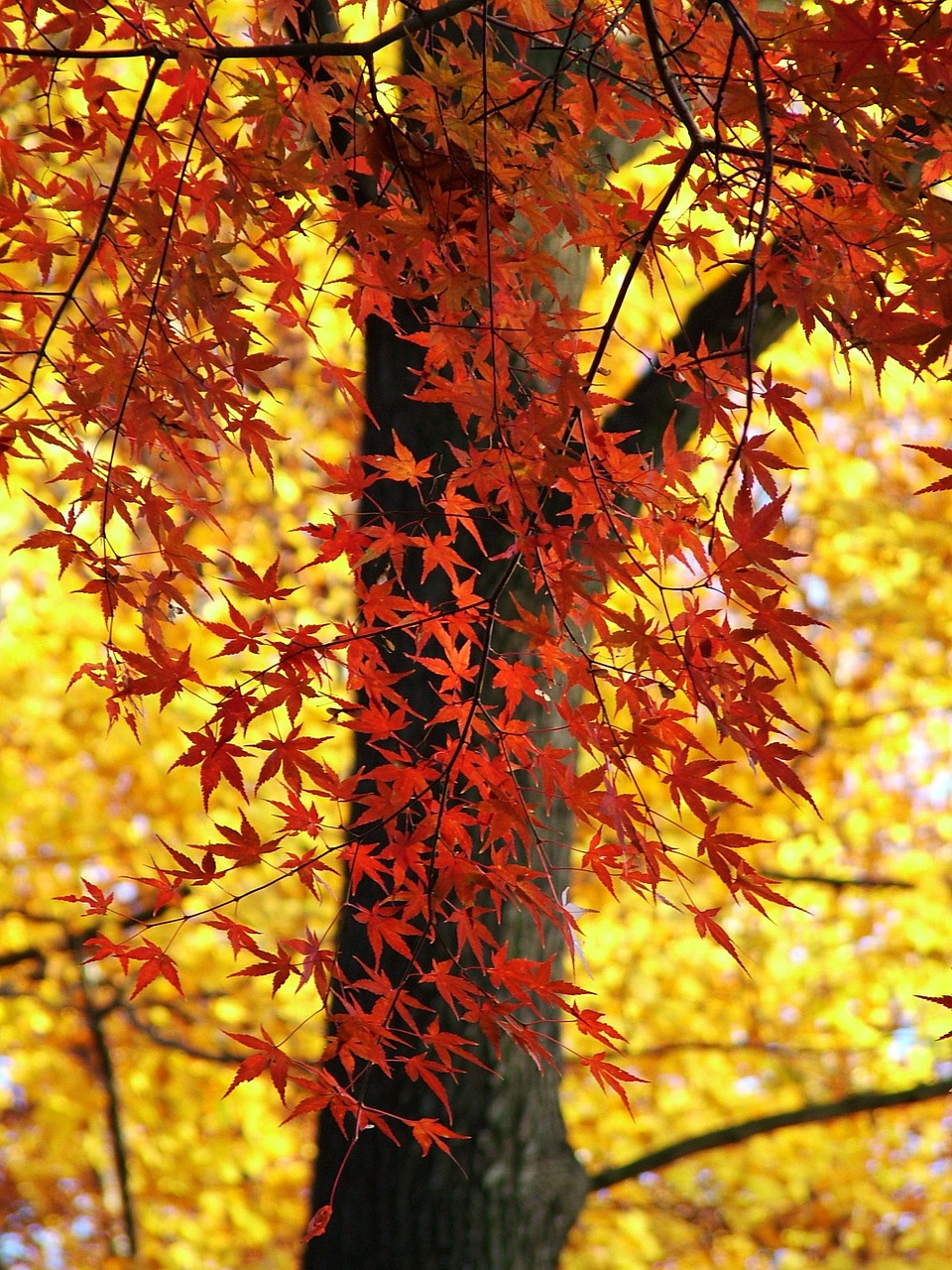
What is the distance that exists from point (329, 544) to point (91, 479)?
39 centimetres

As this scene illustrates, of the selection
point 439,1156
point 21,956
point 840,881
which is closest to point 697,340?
point 439,1156

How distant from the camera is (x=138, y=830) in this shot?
6.43 meters

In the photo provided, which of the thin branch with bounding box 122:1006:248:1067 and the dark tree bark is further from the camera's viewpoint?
the thin branch with bounding box 122:1006:248:1067

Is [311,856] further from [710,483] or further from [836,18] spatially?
[710,483]

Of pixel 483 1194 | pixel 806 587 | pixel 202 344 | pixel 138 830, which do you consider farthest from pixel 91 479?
pixel 806 587

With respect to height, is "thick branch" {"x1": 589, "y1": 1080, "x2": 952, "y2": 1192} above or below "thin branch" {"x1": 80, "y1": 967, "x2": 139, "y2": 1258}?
below

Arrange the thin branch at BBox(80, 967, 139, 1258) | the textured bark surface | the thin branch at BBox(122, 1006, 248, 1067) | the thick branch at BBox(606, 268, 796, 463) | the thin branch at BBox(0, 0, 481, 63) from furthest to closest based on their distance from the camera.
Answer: the thin branch at BBox(80, 967, 139, 1258)
the thin branch at BBox(122, 1006, 248, 1067)
the thick branch at BBox(606, 268, 796, 463)
the textured bark surface
the thin branch at BBox(0, 0, 481, 63)

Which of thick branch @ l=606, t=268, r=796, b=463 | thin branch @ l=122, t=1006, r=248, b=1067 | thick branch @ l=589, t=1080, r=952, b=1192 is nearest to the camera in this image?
thick branch @ l=606, t=268, r=796, b=463

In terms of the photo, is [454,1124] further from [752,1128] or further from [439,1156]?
[752,1128]

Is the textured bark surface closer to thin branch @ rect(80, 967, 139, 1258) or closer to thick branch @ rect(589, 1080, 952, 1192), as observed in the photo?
thick branch @ rect(589, 1080, 952, 1192)

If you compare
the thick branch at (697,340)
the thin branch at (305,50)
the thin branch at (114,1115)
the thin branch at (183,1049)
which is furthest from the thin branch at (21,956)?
the thin branch at (305,50)

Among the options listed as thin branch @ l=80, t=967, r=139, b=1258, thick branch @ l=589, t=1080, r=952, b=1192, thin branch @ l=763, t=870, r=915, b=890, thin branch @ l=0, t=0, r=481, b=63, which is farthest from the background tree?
thin branch @ l=763, t=870, r=915, b=890

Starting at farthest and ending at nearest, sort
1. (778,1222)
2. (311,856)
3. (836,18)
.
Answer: (778,1222) → (311,856) → (836,18)

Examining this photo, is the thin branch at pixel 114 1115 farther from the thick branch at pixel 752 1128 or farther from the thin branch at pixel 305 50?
the thin branch at pixel 305 50
